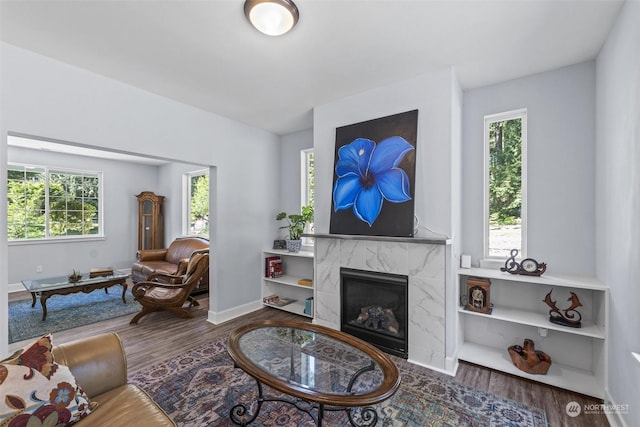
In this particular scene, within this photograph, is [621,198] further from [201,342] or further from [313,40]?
[201,342]

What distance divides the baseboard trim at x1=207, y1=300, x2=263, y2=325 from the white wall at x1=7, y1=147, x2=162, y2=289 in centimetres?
408

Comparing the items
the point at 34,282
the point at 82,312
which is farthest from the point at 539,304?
the point at 34,282

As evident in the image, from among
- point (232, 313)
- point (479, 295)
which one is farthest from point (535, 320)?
point (232, 313)

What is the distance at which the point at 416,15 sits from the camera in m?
1.86

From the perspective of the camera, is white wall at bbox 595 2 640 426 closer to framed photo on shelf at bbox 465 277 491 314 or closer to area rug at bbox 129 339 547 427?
area rug at bbox 129 339 547 427

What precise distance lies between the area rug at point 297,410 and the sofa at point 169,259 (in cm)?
262

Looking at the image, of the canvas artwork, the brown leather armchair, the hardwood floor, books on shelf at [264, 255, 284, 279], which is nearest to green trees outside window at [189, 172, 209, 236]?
the hardwood floor

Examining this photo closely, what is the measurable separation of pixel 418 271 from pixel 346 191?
1.10 m

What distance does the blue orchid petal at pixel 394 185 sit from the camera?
2.67m

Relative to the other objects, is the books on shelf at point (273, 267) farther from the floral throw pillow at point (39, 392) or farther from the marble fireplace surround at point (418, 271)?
the floral throw pillow at point (39, 392)

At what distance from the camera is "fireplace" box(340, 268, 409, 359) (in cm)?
271

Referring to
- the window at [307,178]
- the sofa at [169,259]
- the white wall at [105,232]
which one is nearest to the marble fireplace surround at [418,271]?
the window at [307,178]

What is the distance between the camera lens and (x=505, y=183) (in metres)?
2.80

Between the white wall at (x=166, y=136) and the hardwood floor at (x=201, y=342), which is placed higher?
the white wall at (x=166, y=136)
